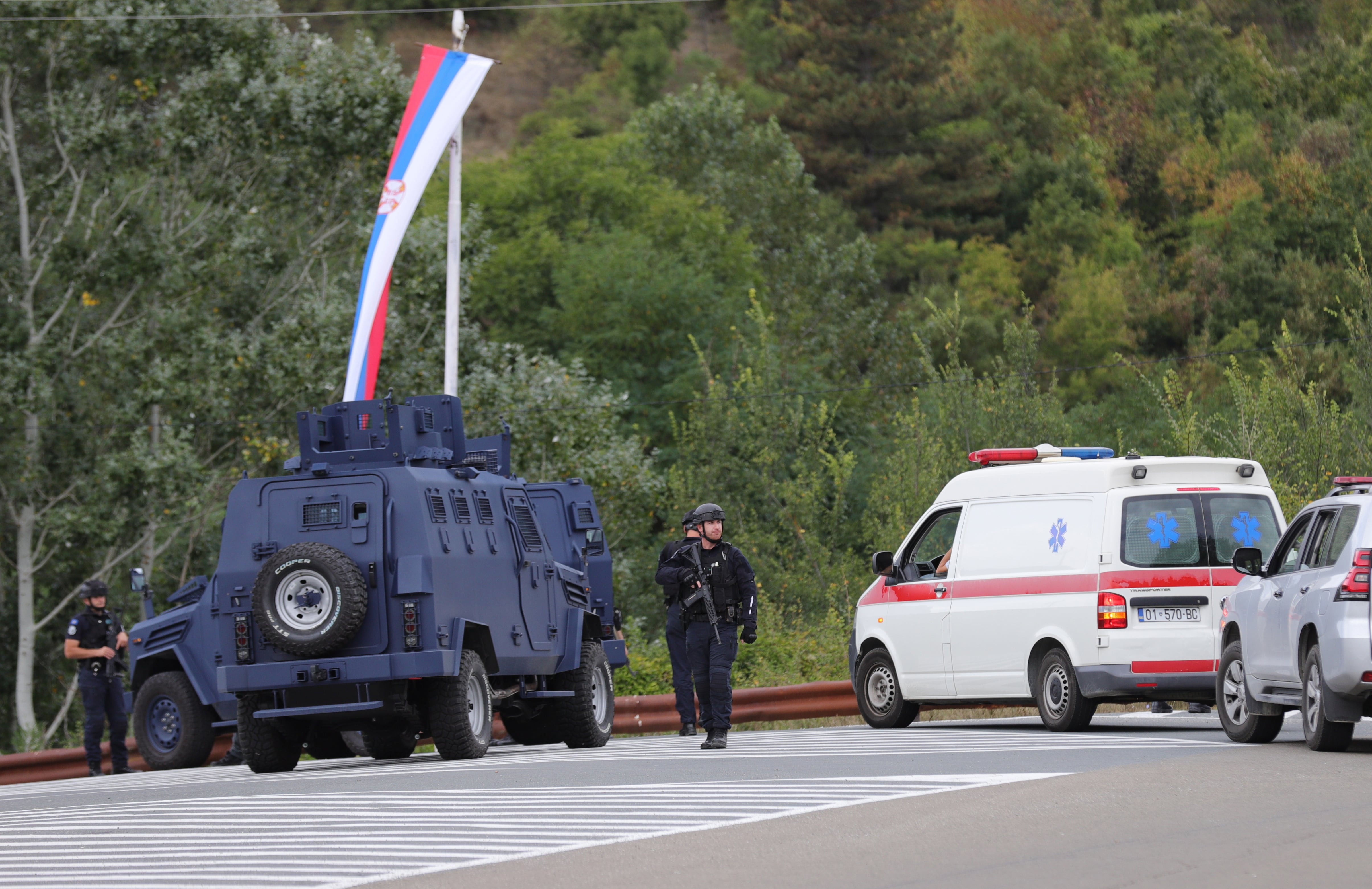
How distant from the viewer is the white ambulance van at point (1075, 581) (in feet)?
50.3

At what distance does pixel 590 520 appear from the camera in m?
19.5

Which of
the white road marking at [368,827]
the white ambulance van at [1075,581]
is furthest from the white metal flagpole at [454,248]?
the white road marking at [368,827]

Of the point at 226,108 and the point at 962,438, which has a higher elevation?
the point at 226,108

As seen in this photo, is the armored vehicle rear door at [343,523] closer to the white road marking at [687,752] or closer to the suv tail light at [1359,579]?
the white road marking at [687,752]

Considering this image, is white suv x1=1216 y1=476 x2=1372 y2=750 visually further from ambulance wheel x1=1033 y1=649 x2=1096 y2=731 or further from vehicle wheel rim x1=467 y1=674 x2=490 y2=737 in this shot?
vehicle wheel rim x1=467 y1=674 x2=490 y2=737

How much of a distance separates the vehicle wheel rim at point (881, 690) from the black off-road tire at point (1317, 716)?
17.7 ft

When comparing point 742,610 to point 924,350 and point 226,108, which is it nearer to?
point 226,108

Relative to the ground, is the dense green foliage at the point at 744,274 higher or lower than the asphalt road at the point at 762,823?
higher

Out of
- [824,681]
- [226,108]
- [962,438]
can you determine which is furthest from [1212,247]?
[824,681]

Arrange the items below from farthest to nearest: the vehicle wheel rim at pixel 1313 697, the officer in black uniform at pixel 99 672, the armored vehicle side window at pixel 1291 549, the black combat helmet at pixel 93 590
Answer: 1. the black combat helmet at pixel 93 590
2. the officer in black uniform at pixel 99 672
3. the armored vehicle side window at pixel 1291 549
4. the vehicle wheel rim at pixel 1313 697

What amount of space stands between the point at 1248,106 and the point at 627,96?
41.8 m

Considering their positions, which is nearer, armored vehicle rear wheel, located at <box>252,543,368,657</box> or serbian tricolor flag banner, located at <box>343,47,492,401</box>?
armored vehicle rear wheel, located at <box>252,543,368,657</box>

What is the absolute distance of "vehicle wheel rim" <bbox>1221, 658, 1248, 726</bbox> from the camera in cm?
1405

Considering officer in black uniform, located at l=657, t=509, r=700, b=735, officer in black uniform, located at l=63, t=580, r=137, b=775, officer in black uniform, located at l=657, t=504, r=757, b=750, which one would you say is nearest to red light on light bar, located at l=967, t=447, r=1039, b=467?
officer in black uniform, located at l=657, t=509, r=700, b=735
